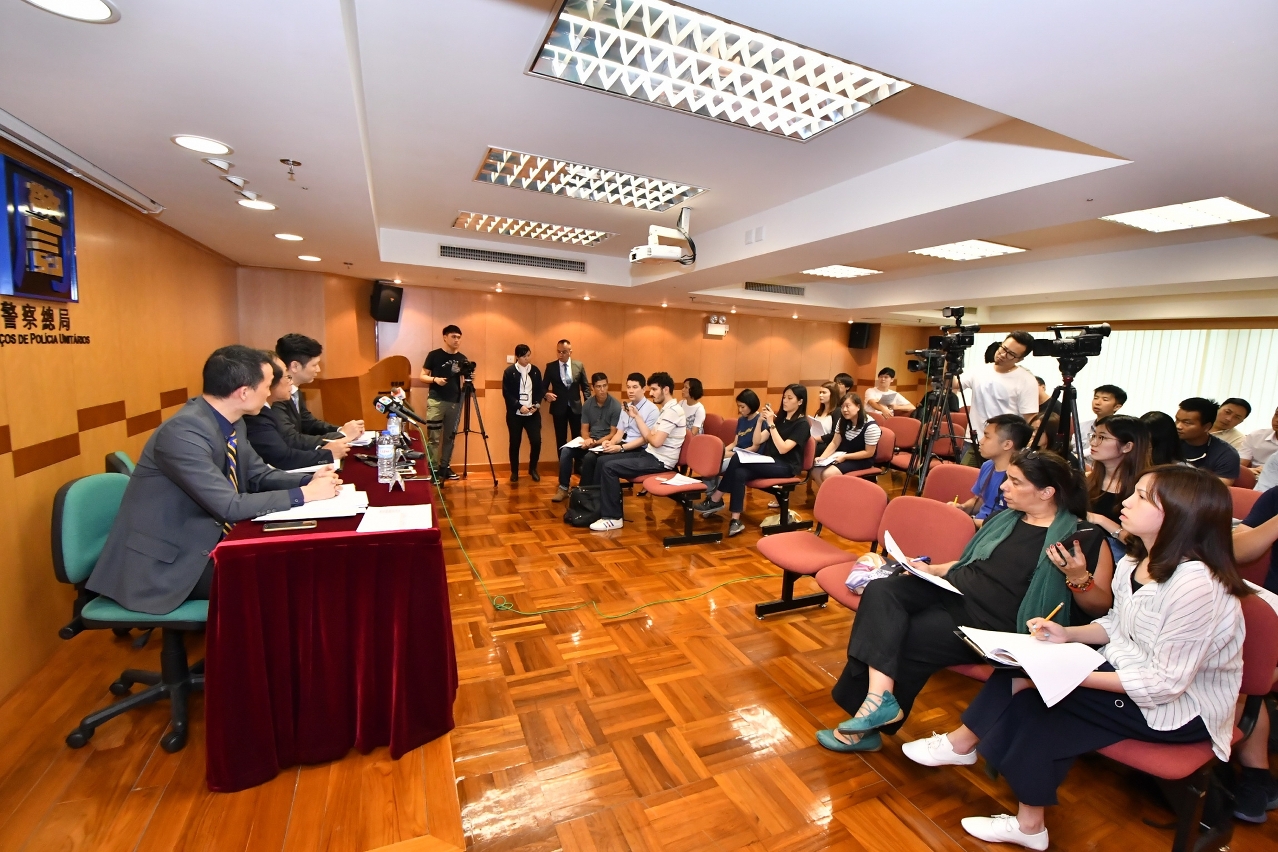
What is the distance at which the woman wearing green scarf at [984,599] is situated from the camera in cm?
191

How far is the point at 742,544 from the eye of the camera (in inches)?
174

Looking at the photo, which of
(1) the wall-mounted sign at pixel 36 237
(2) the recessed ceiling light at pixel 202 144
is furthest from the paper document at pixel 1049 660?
(1) the wall-mounted sign at pixel 36 237

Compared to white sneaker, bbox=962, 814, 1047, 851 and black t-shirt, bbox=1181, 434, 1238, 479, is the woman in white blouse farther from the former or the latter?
black t-shirt, bbox=1181, 434, 1238, 479

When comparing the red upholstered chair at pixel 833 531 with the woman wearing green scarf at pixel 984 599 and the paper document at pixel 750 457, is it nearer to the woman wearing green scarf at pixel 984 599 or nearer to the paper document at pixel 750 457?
the woman wearing green scarf at pixel 984 599

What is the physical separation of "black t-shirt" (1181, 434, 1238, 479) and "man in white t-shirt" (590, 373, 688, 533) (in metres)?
3.44

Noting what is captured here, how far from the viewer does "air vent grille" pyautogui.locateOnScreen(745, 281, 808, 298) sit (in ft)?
23.5

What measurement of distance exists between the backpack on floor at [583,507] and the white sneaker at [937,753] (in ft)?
10.2

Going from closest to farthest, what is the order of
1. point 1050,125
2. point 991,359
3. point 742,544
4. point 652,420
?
point 1050,125
point 991,359
point 742,544
point 652,420

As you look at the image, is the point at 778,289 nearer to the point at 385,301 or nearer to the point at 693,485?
the point at 693,485

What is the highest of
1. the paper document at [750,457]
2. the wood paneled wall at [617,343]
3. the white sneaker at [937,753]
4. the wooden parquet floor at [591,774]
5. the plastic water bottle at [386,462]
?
the wood paneled wall at [617,343]

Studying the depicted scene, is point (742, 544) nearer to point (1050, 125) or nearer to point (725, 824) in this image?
point (725, 824)

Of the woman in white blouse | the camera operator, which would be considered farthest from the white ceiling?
the camera operator

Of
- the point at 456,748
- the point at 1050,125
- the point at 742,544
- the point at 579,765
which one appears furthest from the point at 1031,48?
the point at 742,544

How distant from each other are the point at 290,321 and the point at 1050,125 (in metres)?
6.47
